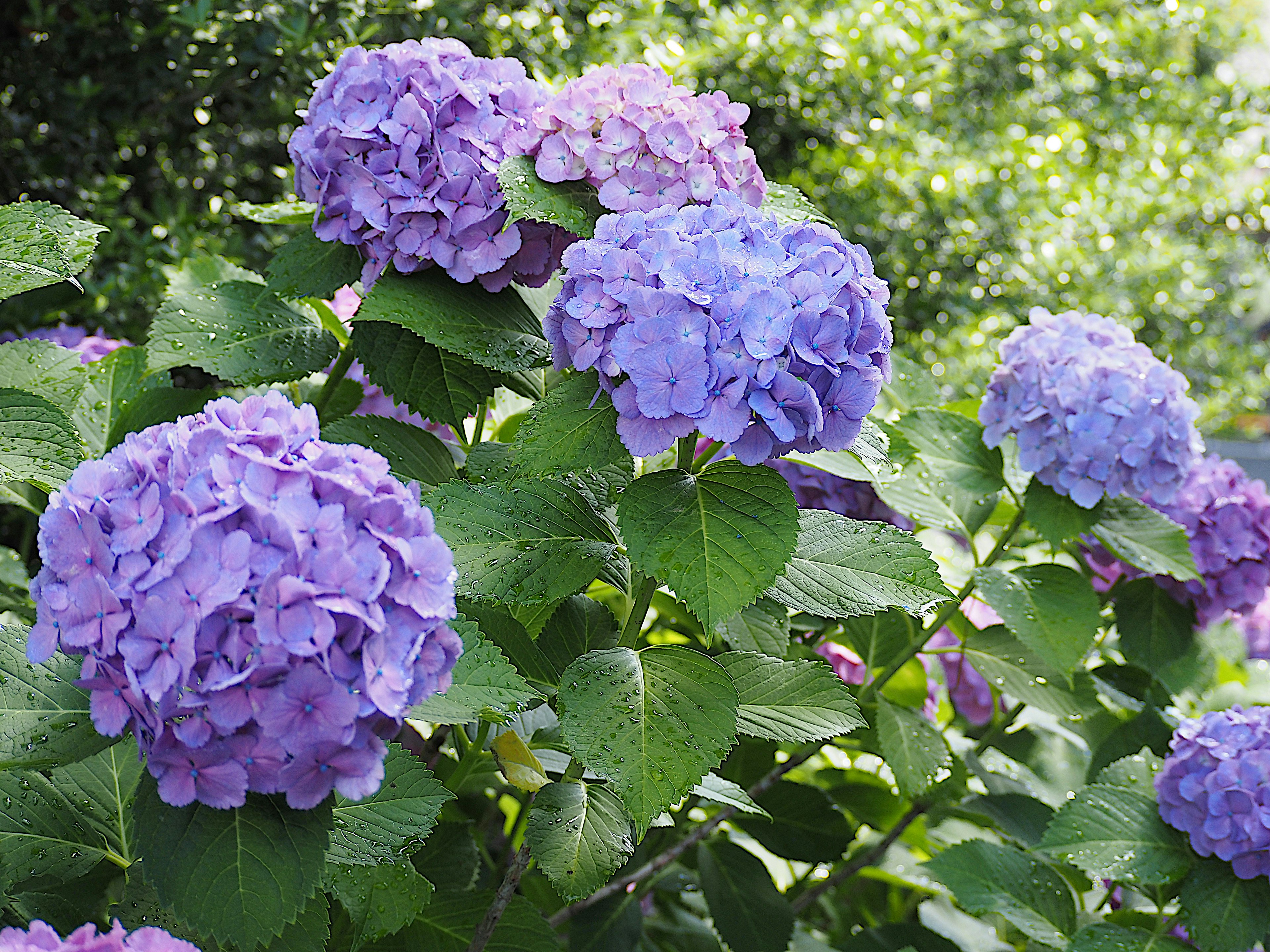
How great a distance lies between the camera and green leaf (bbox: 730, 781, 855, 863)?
1648 mm

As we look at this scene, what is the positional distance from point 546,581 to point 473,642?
12 cm

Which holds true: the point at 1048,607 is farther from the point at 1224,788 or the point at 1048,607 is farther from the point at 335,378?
the point at 335,378

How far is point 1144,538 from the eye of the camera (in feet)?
5.24

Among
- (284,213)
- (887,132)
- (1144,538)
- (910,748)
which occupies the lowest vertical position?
(910,748)

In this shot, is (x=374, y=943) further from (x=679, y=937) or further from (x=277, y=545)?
(x=679, y=937)

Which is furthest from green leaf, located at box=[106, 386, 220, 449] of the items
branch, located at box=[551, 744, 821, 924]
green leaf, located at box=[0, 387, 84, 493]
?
branch, located at box=[551, 744, 821, 924]

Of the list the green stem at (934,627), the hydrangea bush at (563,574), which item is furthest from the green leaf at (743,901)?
the green stem at (934,627)

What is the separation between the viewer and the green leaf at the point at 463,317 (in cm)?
114

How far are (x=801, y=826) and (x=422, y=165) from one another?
117cm

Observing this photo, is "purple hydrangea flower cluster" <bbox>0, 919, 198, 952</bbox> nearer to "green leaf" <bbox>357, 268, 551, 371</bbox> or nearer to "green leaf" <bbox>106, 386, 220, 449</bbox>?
"green leaf" <bbox>357, 268, 551, 371</bbox>

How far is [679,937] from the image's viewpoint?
1969mm

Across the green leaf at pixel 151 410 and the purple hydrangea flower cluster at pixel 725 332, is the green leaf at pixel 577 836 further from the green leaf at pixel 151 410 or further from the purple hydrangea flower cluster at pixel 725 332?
the green leaf at pixel 151 410

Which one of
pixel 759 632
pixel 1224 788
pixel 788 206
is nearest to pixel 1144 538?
pixel 1224 788

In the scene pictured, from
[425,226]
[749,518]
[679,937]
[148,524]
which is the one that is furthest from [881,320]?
[679,937]
